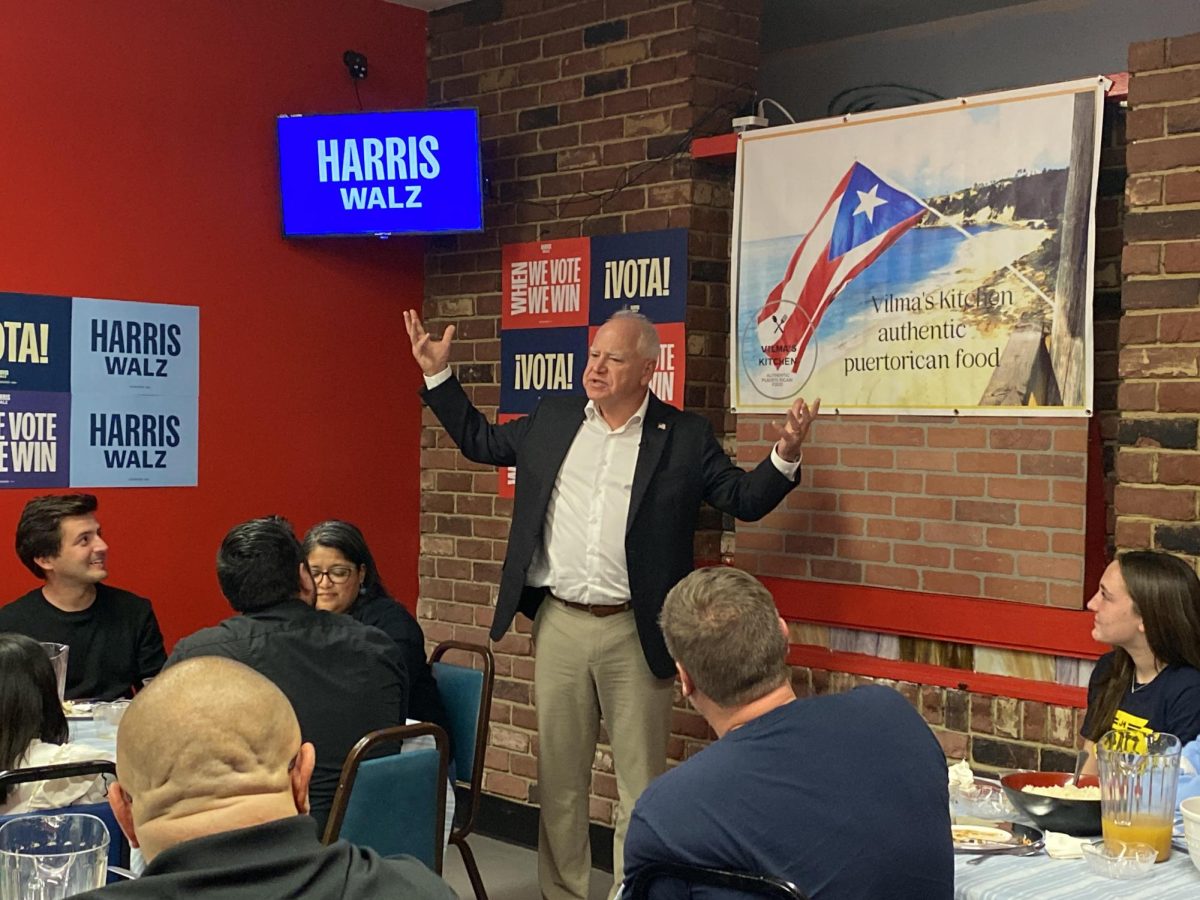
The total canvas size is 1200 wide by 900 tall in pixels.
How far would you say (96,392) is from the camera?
486cm

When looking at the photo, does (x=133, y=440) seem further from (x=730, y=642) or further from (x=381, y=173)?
(x=730, y=642)

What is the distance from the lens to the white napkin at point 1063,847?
2430 millimetres

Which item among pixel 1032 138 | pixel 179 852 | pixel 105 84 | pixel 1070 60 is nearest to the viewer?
pixel 179 852

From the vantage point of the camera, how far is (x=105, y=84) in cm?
486

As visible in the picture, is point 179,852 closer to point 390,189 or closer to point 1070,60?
point 390,189

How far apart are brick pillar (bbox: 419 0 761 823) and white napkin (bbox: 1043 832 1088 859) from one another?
2412 millimetres

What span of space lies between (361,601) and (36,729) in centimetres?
132

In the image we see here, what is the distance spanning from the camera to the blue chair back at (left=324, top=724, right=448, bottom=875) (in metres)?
2.99

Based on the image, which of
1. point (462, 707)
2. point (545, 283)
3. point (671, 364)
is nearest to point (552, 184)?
point (545, 283)

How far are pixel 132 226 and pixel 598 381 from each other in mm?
1784

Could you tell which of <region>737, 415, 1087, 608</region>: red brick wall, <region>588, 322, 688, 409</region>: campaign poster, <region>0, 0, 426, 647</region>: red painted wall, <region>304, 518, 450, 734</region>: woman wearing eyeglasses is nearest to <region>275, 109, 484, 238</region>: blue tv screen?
<region>0, 0, 426, 647</region>: red painted wall

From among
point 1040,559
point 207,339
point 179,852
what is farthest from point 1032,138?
point 179,852

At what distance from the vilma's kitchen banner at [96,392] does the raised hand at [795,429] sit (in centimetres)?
217

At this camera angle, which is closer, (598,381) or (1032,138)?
(1032,138)
